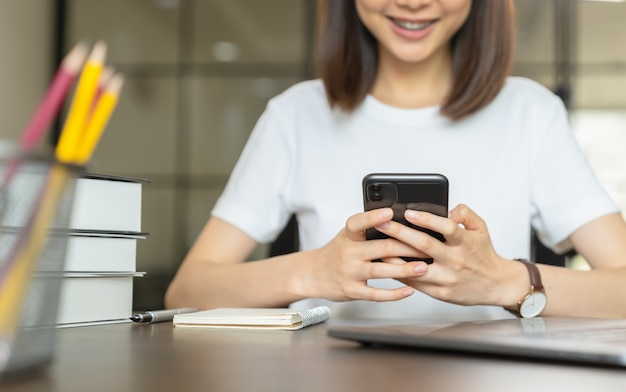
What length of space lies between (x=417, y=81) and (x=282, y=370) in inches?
40.3

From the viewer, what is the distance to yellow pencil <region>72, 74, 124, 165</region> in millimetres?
430

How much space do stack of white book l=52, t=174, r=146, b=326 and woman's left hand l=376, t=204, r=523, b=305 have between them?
0.29 meters

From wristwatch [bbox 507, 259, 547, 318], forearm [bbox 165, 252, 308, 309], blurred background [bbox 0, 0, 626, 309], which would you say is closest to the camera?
wristwatch [bbox 507, 259, 547, 318]

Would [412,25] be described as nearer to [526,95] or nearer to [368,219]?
[526,95]

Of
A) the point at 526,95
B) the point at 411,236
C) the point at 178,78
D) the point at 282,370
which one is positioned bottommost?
the point at 282,370

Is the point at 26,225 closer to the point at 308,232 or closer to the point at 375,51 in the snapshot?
the point at 308,232

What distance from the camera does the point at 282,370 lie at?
525mm

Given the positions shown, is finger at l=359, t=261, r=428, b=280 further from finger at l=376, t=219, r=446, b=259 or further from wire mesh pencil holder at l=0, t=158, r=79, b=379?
wire mesh pencil holder at l=0, t=158, r=79, b=379

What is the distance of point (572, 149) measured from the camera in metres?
1.38

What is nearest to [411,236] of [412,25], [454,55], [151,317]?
[151,317]

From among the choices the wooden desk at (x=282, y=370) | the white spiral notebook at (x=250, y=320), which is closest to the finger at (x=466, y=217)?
the white spiral notebook at (x=250, y=320)

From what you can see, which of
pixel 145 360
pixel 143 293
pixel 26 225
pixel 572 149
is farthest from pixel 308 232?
pixel 143 293

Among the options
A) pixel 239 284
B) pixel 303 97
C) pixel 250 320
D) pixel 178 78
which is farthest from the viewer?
pixel 178 78

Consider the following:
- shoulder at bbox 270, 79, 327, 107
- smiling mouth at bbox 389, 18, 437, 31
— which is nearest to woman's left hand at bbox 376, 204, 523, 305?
smiling mouth at bbox 389, 18, 437, 31
